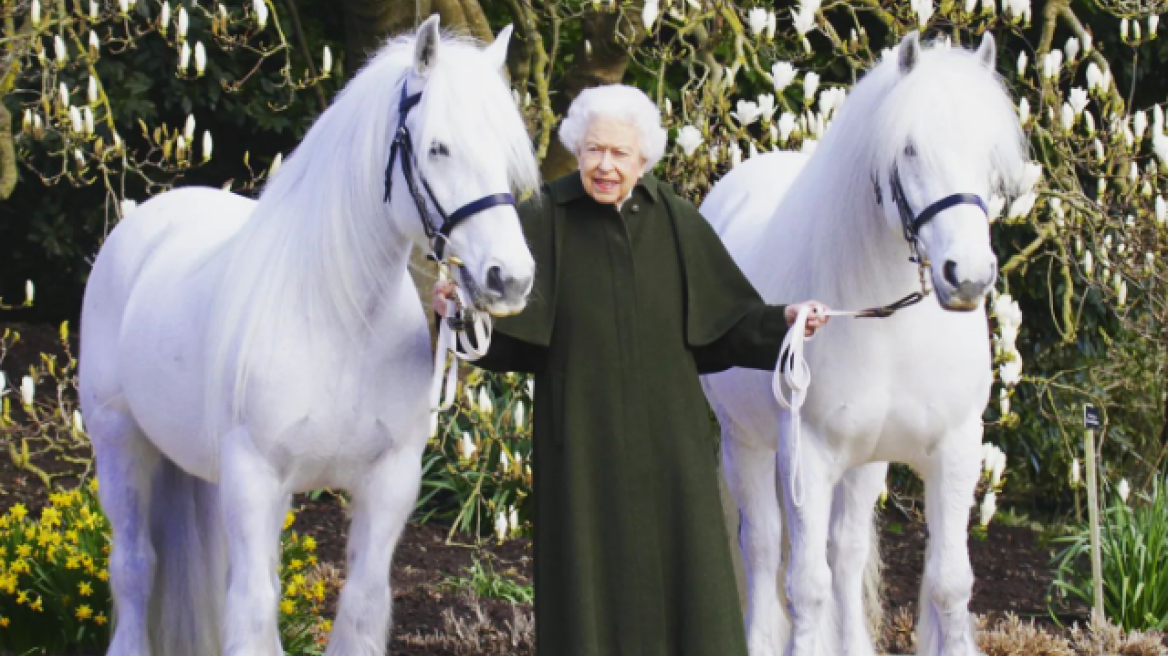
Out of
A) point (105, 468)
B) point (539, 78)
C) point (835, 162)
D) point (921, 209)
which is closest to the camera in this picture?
point (921, 209)

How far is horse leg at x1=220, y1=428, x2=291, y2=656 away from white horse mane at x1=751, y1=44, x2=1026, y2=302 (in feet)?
5.25

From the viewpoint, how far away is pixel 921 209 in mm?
3838

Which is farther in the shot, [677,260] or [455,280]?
[677,260]

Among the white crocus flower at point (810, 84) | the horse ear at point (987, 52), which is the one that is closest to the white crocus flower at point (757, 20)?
the white crocus flower at point (810, 84)

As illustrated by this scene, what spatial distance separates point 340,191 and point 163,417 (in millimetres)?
1001

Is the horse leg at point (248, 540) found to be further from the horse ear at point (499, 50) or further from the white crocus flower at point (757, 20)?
the white crocus flower at point (757, 20)

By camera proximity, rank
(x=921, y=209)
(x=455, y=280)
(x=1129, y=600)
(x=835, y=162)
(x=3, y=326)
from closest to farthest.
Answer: (x=455, y=280) → (x=921, y=209) → (x=835, y=162) → (x=1129, y=600) → (x=3, y=326)

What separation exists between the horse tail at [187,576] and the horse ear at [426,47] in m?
1.82

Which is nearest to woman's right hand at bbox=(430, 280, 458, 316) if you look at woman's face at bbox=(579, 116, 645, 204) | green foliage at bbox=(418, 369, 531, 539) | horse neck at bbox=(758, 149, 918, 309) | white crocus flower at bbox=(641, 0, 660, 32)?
woman's face at bbox=(579, 116, 645, 204)

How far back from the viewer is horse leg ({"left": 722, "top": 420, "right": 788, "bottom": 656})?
15.8 ft

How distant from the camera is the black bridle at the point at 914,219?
3777mm

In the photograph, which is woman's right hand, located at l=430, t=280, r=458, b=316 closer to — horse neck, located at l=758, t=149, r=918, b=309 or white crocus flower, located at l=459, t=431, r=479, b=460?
horse neck, located at l=758, t=149, r=918, b=309

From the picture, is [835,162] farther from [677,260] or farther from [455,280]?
[455,280]

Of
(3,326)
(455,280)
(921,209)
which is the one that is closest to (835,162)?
(921,209)
